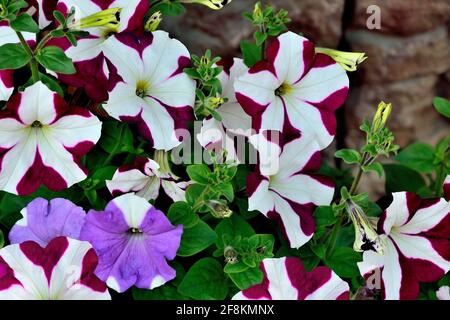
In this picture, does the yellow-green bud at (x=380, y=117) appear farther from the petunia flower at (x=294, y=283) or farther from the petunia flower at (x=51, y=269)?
the petunia flower at (x=51, y=269)

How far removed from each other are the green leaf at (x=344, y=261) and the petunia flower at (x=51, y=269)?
301 millimetres

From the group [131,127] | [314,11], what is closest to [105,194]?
[131,127]

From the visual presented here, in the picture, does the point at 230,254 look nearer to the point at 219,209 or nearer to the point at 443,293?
the point at 219,209

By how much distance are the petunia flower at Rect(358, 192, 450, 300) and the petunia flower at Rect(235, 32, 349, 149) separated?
0.45 ft

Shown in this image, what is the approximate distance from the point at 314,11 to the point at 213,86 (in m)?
0.84

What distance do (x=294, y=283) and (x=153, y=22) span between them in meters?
0.36

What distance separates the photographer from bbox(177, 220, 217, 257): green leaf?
0.89 metres

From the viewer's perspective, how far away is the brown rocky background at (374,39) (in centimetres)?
167

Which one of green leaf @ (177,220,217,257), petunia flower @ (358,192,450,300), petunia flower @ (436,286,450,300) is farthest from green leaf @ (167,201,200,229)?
petunia flower @ (436,286,450,300)

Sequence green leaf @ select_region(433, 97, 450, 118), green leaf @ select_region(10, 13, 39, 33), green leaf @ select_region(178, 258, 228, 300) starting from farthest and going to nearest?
green leaf @ select_region(433, 97, 450, 118) < green leaf @ select_region(178, 258, 228, 300) < green leaf @ select_region(10, 13, 39, 33)

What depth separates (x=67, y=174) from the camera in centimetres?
87

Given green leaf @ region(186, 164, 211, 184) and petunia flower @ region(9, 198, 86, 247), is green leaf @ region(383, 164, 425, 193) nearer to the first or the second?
green leaf @ region(186, 164, 211, 184)

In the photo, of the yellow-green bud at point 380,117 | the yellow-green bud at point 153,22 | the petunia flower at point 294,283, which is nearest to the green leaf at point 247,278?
the petunia flower at point 294,283
